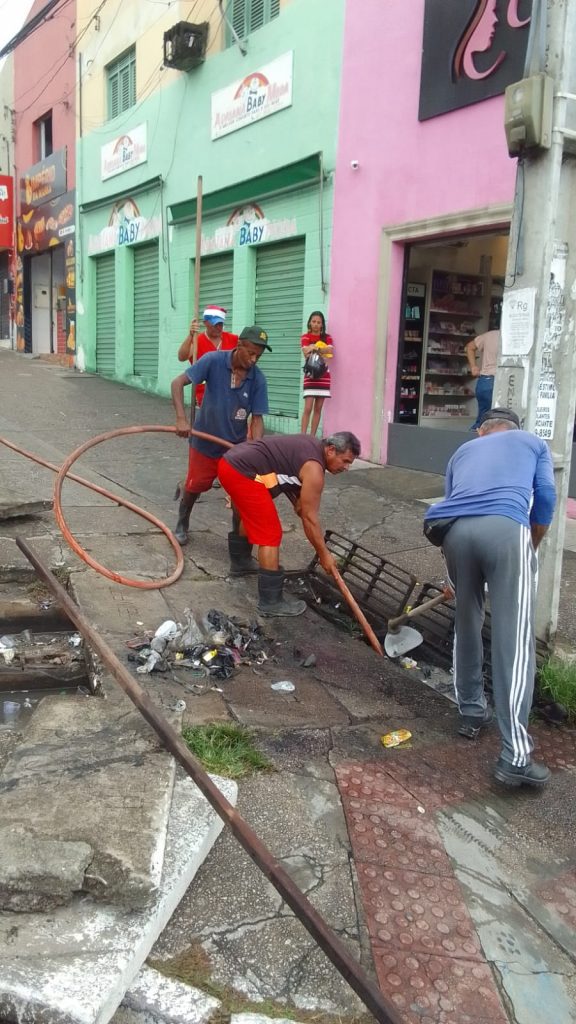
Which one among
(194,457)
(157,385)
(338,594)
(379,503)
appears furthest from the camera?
(157,385)

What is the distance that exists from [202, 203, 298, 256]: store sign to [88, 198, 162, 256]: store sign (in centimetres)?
215

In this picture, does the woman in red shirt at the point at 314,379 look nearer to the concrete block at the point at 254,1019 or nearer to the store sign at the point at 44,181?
the concrete block at the point at 254,1019

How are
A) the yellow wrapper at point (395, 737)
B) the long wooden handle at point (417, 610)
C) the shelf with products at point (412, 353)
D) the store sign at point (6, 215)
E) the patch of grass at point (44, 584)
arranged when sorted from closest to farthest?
1. the yellow wrapper at point (395, 737)
2. the long wooden handle at point (417, 610)
3. the patch of grass at point (44, 584)
4. the shelf with products at point (412, 353)
5. the store sign at point (6, 215)

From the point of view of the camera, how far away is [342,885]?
2.67 metres

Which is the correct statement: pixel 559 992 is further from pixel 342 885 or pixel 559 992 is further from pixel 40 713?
pixel 40 713

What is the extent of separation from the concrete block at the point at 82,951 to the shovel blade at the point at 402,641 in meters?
2.32

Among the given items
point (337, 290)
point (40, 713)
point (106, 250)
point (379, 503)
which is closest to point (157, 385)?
point (106, 250)

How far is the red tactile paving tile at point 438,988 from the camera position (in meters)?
2.21

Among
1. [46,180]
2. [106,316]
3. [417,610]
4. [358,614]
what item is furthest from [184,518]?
[46,180]

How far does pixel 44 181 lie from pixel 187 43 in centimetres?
787

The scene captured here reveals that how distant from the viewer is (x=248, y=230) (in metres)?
11.6

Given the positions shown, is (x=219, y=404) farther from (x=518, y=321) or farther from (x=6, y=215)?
(x=6, y=215)

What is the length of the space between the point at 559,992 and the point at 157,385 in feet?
43.3

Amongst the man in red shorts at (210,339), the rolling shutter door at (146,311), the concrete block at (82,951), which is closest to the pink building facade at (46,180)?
the rolling shutter door at (146,311)
